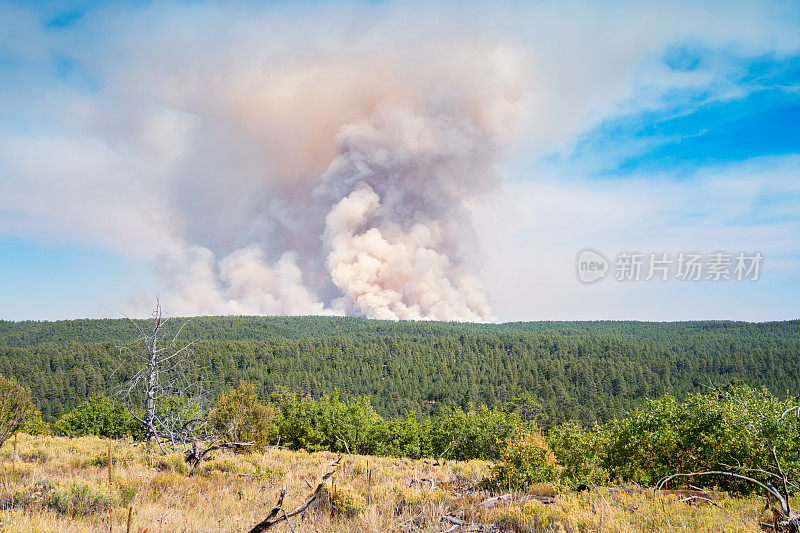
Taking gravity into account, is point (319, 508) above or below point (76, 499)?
below

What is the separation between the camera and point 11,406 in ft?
30.6

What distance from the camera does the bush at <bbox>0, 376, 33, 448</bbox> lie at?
922 centimetres

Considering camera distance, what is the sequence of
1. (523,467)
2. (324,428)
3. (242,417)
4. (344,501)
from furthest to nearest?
(324,428) → (242,417) → (523,467) → (344,501)

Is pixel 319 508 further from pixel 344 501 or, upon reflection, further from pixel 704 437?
pixel 704 437

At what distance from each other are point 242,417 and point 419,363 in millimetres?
100764

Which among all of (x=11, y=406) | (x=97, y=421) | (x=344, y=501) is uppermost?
(x=11, y=406)

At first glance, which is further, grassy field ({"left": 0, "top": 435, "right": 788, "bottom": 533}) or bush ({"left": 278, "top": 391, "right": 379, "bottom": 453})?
bush ({"left": 278, "top": 391, "right": 379, "bottom": 453})

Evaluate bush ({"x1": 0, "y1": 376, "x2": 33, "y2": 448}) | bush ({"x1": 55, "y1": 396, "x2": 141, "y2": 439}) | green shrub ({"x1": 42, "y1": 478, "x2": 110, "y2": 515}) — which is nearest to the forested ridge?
bush ({"x1": 55, "y1": 396, "x2": 141, "y2": 439})

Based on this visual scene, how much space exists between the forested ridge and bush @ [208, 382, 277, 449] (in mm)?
50172

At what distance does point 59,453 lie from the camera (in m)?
11.7

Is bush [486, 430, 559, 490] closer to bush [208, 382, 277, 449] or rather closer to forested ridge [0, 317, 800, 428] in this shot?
bush [208, 382, 277, 449]

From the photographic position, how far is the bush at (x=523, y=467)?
945 centimetres

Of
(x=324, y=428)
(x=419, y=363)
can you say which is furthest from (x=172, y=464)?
(x=419, y=363)

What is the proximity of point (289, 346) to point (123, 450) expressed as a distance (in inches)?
4024
